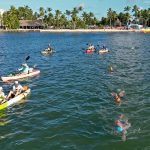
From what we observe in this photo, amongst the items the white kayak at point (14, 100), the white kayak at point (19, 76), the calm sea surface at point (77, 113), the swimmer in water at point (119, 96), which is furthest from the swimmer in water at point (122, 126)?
the white kayak at point (19, 76)

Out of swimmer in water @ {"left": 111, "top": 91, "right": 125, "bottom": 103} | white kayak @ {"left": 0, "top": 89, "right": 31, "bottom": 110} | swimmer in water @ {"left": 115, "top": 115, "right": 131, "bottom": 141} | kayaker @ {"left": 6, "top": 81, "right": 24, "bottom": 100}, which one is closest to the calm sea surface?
swimmer in water @ {"left": 115, "top": 115, "right": 131, "bottom": 141}

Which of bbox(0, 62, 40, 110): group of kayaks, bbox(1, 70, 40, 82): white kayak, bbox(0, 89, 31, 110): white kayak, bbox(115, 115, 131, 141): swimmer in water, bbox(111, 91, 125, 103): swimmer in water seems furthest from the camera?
bbox(1, 70, 40, 82): white kayak

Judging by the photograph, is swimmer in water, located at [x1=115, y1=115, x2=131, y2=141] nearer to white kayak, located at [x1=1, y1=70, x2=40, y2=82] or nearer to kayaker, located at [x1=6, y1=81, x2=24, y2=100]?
kayaker, located at [x1=6, y1=81, x2=24, y2=100]

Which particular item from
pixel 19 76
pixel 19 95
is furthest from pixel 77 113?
pixel 19 76

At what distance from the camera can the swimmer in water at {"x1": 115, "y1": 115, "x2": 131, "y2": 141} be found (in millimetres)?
26125

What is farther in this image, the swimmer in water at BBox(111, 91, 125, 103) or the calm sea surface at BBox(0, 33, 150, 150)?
the swimmer in water at BBox(111, 91, 125, 103)

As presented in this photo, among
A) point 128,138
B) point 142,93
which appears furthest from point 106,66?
point 128,138

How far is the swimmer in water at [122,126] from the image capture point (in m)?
26.1

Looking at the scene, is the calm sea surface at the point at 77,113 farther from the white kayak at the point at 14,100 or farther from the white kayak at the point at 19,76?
the white kayak at the point at 19,76

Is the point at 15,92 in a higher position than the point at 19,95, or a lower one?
higher

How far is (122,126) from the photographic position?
Result: 26906mm

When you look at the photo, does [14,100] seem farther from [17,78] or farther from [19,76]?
[19,76]

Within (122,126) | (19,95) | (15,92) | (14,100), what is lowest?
(122,126)

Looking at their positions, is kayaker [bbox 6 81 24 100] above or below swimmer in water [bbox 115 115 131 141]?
above
